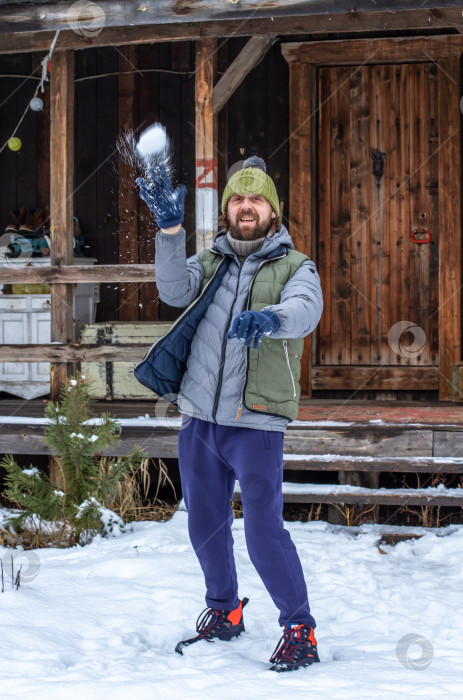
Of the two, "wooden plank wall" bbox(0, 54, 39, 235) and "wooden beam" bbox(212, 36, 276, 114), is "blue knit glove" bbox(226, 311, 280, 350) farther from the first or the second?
"wooden plank wall" bbox(0, 54, 39, 235)

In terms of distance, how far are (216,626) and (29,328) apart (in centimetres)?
522

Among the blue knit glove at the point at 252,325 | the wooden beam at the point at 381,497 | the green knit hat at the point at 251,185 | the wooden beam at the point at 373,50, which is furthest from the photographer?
the wooden beam at the point at 373,50

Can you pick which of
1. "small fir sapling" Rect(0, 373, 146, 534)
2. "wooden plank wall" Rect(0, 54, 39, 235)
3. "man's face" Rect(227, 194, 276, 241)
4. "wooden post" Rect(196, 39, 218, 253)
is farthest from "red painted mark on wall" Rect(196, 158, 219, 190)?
"wooden plank wall" Rect(0, 54, 39, 235)

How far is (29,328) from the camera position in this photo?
7809 millimetres

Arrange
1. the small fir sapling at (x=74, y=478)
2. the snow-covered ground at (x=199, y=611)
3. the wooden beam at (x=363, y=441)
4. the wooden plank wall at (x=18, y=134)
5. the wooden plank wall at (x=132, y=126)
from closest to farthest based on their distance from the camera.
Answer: the snow-covered ground at (x=199, y=611)
the small fir sapling at (x=74, y=478)
the wooden beam at (x=363, y=441)
the wooden plank wall at (x=132, y=126)
the wooden plank wall at (x=18, y=134)

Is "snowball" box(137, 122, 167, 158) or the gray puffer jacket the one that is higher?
"snowball" box(137, 122, 167, 158)

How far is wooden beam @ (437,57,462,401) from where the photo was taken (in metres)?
7.19

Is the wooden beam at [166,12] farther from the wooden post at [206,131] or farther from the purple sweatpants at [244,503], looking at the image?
the purple sweatpants at [244,503]

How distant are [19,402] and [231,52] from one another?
3861mm

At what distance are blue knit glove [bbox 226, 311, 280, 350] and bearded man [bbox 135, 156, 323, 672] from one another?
0.12 metres

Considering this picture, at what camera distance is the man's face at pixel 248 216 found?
298cm

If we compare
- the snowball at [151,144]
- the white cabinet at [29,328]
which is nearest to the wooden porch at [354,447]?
the white cabinet at [29,328]

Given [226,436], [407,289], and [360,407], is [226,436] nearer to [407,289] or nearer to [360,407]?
[360,407]

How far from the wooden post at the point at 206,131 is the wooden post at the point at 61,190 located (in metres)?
1.00
